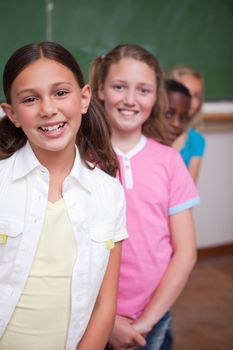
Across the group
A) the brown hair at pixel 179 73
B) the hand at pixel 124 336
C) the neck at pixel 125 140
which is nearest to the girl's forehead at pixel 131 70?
the neck at pixel 125 140

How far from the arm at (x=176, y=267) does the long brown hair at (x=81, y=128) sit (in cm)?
29

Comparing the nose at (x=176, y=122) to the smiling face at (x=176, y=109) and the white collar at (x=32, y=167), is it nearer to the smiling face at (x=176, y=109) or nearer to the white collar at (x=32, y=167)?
the smiling face at (x=176, y=109)

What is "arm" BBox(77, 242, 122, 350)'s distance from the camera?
3.42ft

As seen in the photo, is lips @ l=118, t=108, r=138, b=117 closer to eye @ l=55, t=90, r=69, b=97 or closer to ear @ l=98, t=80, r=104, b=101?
ear @ l=98, t=80, r=104, b=101

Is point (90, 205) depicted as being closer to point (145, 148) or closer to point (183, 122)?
point (145, 148)

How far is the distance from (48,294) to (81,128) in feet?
1.36

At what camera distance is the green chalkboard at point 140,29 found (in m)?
2.29

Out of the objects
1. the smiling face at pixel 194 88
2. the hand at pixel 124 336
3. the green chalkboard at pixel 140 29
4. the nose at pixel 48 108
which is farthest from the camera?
the smiling face at pixel 194 88

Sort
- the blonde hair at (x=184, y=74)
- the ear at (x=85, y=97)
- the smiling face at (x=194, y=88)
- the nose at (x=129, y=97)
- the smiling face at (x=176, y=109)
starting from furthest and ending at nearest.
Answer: the blonde hair at (x=184, y=74) → the smiling face at (x=194, y=88) → the smiling face at (x=176, y=109) → the nose at (x=129, y=97) → the ear at (x=85, y=97)

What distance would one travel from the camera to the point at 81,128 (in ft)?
3.73

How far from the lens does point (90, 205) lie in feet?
3.36

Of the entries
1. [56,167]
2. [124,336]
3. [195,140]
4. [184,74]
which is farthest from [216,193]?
[56,167]

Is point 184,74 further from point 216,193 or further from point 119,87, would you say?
point 119,87

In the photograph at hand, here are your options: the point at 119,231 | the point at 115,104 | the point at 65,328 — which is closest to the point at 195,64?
the point at 115,104
